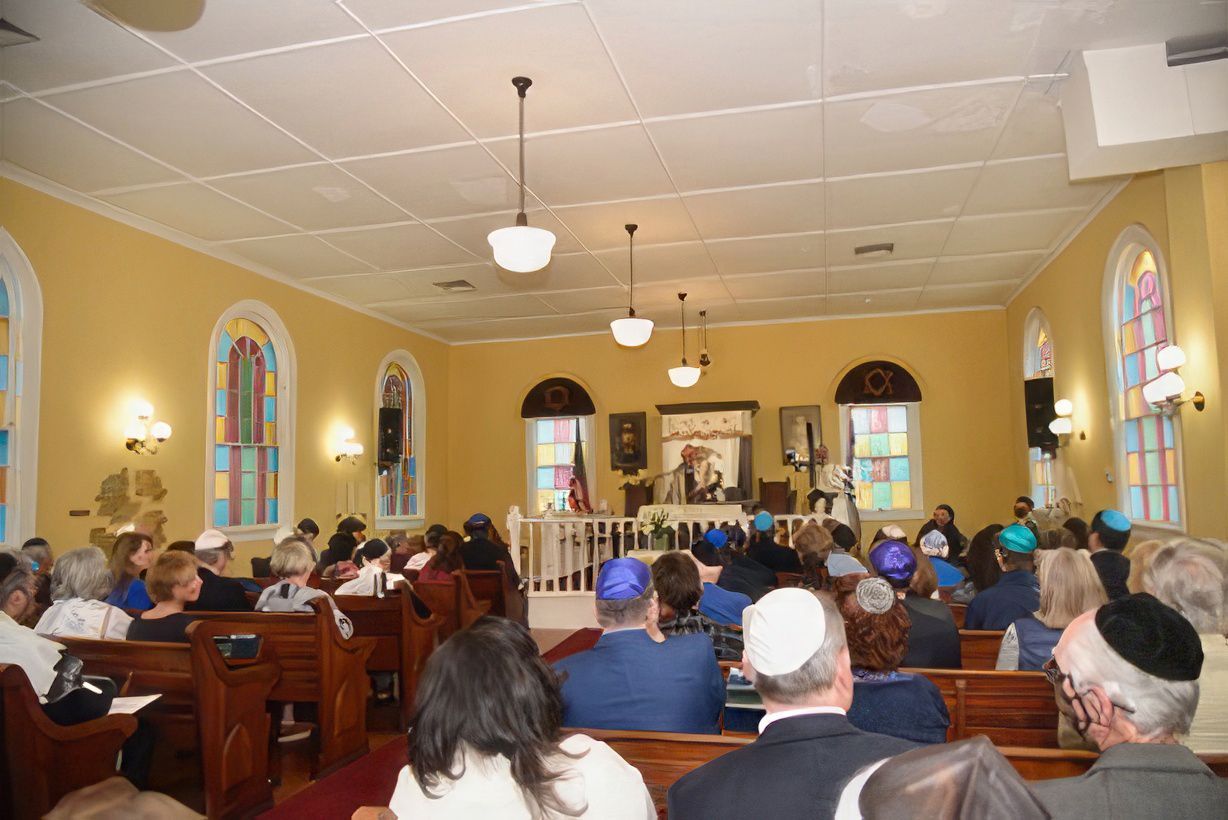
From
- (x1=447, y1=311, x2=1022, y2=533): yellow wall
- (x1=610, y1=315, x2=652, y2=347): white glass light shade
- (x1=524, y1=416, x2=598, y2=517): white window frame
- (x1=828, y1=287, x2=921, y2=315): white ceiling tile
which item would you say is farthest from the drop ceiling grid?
(x1=524, y1=416, x2=598, y2=517): white window frame

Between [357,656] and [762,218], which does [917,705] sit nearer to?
[357,656]

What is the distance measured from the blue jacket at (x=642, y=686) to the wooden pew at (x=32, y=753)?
68.3 inches

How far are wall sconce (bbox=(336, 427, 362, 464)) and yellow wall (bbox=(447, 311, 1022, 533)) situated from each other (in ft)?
9.77

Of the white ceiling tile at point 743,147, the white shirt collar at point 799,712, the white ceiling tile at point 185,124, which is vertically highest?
the white ceiling tile at point 185,124

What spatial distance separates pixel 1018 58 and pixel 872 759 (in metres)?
4.64

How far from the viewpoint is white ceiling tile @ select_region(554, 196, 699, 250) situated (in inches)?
284

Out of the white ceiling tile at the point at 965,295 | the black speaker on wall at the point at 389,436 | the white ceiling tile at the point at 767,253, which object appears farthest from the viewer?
the black speaker on wall at the point at 389,436

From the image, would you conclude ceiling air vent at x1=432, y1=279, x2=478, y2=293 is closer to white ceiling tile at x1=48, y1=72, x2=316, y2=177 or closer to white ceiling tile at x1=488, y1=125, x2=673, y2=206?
white ceiling tile at x1=488, y1=125, x2=673, y2=206

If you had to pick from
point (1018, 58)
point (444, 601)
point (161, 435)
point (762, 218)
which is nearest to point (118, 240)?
point (161, 435)

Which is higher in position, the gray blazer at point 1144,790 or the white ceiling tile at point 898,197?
the white ceiling tile at point 898,197

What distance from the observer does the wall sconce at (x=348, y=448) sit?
1027 centimetres

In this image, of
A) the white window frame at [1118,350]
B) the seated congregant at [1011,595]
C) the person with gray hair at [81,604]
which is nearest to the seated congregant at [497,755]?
the seated congregant at [1011,595]

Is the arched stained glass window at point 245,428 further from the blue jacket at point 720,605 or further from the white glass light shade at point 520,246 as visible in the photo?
the blue jacket at point 720,605

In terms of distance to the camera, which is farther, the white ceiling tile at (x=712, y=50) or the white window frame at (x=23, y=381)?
the white window frame at (x=23, y=381)
